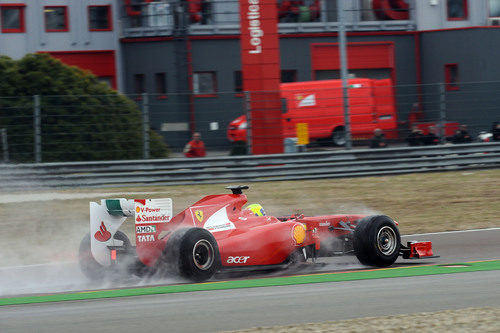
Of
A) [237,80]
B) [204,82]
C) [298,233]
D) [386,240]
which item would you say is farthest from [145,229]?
[237,80]

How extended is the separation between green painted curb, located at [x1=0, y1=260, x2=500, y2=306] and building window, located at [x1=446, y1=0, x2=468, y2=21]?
28364mm

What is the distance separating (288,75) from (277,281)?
25676 mm

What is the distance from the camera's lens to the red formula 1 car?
860 centimetres

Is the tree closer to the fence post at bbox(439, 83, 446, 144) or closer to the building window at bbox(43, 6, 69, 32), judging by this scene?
the fence post at bbox(439, 83, 446, 144)

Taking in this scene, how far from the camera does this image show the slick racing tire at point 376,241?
368 inches

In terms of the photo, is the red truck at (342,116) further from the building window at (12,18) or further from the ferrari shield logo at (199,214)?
the building window at (12,18)

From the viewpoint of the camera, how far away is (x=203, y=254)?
8609mm

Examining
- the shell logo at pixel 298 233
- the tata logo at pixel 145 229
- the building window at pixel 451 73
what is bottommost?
the shell logo at pixel 298 233

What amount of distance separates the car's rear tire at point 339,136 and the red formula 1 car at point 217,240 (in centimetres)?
864

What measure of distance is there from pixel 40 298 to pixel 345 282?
2899mm

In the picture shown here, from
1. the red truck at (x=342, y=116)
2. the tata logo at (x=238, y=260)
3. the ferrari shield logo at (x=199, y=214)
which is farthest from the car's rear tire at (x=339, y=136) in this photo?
the tata logo at (x=238, y=260)

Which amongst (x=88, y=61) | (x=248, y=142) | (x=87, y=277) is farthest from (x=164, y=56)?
(x=87, y=277)

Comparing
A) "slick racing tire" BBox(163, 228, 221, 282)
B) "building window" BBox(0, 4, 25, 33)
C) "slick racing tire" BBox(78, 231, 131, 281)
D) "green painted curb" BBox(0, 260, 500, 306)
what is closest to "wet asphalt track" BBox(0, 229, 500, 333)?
"green painted curb" BBox(0, 260, 500, 306)

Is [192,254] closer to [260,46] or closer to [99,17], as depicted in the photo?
[260,46]
